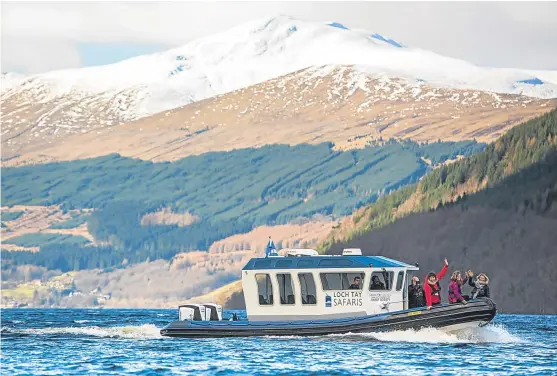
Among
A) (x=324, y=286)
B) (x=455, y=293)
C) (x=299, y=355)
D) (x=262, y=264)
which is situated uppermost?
(x=262, y=264)

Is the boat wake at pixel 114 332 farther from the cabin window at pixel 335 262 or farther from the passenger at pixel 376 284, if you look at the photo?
the passenger at pixel 376 284

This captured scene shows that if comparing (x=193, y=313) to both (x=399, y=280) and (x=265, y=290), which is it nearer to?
(x=265, y=290)

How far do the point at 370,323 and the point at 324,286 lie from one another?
5.25 m

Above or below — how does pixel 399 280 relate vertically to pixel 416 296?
above

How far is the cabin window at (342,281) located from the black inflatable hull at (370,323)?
287 centimetres

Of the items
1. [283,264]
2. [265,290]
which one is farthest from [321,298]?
[265,290]

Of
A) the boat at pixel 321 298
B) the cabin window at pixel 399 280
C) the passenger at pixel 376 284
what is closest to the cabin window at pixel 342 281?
the boat at pixel 321 298

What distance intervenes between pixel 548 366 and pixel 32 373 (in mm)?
29109

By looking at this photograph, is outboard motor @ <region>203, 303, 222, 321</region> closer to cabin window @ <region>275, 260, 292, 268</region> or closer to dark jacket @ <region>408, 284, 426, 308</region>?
cabin window @ <region>275, 260, 292, 268</region>

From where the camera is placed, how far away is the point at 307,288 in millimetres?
91375

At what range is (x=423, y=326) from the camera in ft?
282

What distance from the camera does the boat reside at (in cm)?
8771

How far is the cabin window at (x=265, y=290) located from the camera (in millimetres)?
92688

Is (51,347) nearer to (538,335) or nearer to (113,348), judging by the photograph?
(113,348)
